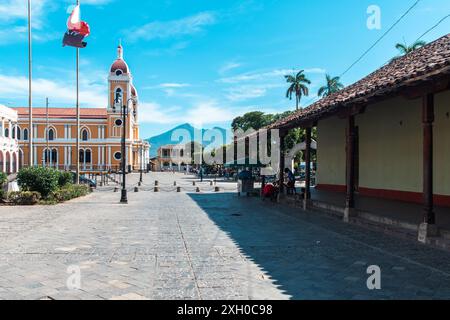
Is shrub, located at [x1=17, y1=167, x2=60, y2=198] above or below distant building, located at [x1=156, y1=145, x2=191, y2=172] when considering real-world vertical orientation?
below

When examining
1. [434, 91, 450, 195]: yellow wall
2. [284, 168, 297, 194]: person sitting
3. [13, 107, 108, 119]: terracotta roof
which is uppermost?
[13, 107, 108, 119]: terracotta roof

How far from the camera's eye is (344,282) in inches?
220

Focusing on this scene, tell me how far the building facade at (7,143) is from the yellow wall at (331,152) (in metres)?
35.4

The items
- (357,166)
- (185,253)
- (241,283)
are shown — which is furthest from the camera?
(357,166)

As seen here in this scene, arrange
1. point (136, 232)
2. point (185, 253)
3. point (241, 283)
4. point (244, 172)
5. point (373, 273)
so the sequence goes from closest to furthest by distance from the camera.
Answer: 1. point (241, 283)
2. point (373, 273)
3. point (185, 253)
4. point (136, 232)
5. point (244, 172)

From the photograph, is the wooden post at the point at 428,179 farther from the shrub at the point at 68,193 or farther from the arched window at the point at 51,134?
the arched window at the point at 51,134

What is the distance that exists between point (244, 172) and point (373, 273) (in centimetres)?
1677

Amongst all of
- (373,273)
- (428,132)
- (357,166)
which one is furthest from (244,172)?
(373,273)

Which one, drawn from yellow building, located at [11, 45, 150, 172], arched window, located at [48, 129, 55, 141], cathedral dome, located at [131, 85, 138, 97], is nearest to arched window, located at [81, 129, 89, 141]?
yellow building, located at [11, 45, 150, 172]

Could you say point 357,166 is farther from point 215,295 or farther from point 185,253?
point 215,295

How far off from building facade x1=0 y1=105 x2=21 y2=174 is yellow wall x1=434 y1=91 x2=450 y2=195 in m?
42.3

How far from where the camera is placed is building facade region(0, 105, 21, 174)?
44.4 meters

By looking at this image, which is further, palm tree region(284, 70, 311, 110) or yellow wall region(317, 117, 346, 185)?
palm tree region(284, 70, 311, 110)

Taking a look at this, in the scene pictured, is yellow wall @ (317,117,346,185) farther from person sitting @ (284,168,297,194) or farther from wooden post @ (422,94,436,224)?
wooden post @ (422,94,436,224)
